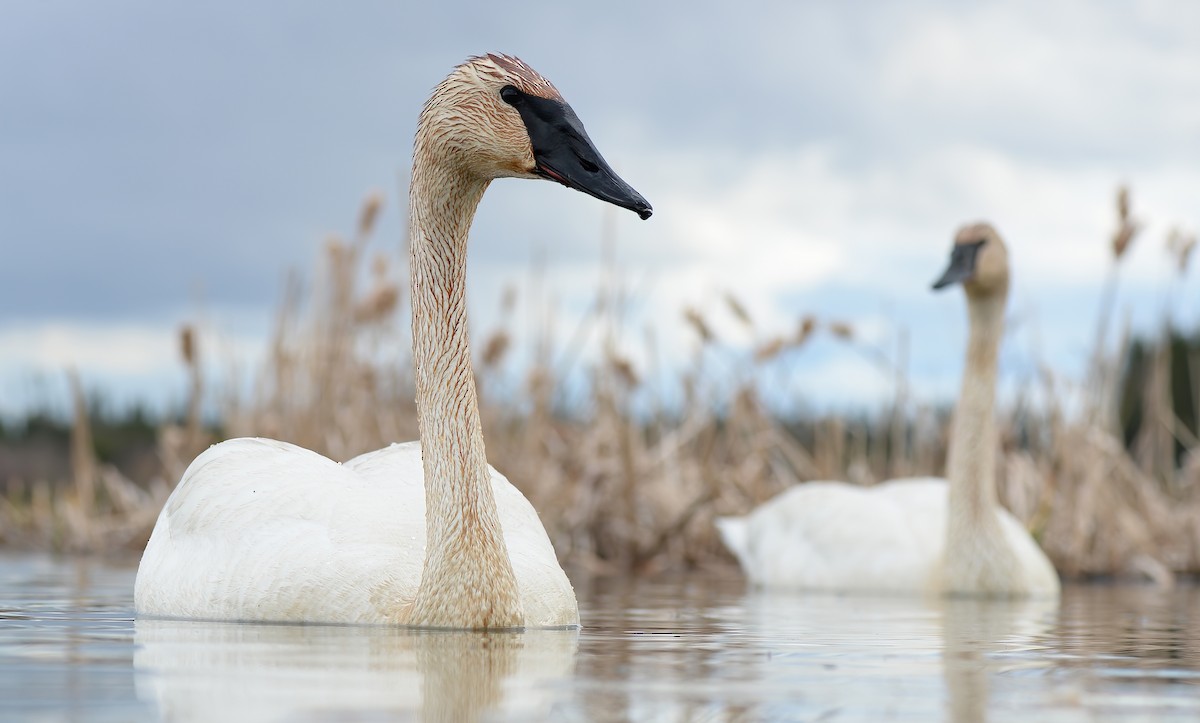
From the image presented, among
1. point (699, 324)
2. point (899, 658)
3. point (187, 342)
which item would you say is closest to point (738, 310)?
point (699, 324)

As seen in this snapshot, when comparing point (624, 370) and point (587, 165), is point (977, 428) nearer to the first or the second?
point (624, 370)

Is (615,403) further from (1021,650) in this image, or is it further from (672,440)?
(1021,650)

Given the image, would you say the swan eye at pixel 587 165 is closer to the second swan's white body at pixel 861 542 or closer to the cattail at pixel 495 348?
the second swan's white body at pixel 861 542

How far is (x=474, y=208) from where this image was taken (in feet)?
18.0

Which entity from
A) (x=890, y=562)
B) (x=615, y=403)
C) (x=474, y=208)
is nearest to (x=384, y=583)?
(x=474, y=208)

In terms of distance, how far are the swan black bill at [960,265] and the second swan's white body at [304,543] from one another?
12.7 feet

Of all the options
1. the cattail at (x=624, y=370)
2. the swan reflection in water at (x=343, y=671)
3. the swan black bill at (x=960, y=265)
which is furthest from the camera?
the cattail at (x=624, y=370)

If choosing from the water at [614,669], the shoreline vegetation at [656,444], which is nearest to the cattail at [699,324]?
the shoreline vegetation at [656,444]

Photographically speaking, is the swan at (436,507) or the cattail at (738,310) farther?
the cattail at (738,310)

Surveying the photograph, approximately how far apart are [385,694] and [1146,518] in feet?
29.3

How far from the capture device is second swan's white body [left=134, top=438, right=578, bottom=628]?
17.4 ft

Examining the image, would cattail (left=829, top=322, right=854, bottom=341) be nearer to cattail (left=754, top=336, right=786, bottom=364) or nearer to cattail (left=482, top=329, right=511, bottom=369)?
cattail (left=754, top=336, right=786, bottom=364)

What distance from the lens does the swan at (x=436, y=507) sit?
16.6 ft

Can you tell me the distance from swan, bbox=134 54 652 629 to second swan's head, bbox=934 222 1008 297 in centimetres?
432
